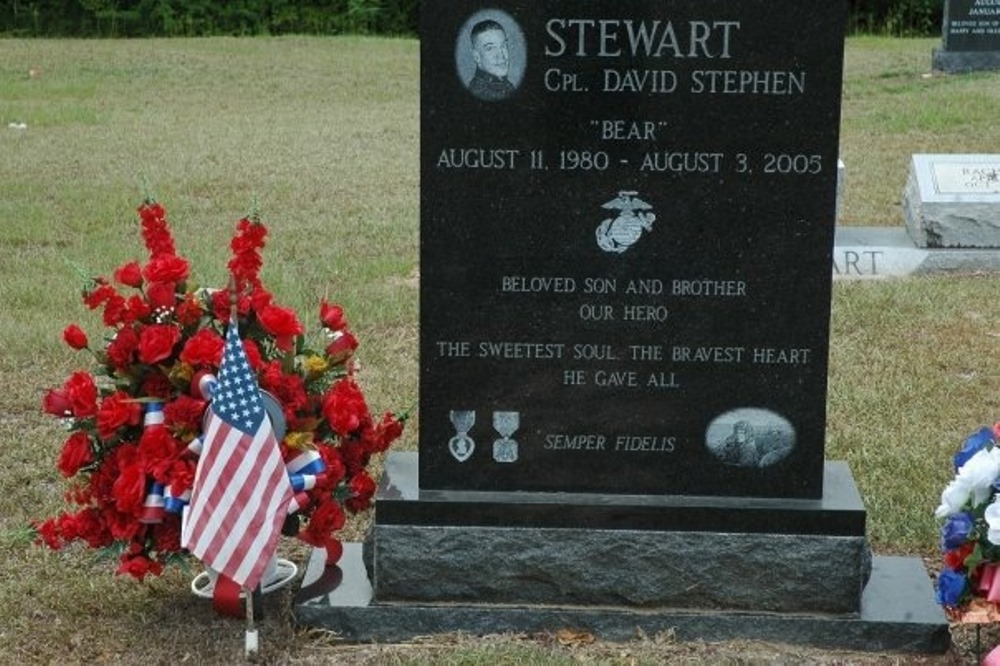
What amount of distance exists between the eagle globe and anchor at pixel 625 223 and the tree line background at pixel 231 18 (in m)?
27.7

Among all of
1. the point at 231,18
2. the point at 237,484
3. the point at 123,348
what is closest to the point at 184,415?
the point at 123,348

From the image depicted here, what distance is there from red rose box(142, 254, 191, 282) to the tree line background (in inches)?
1071

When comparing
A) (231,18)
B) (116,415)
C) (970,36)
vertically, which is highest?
(231,18)

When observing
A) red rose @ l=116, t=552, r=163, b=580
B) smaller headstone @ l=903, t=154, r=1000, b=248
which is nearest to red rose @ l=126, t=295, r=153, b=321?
red rose @ l=116, t=552, r=163, b=580

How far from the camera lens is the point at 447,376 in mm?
4906

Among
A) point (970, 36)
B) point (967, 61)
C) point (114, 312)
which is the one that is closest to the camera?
point (114, 312)

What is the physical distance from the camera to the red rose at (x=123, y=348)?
4.81 m

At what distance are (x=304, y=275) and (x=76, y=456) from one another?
5.16m

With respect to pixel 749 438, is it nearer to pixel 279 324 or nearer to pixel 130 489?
pixel 279 324

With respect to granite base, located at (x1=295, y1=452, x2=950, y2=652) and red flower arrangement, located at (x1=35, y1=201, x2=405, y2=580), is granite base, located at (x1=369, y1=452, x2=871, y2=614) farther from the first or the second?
red flower arrangement, located at (x1=35, y1=201, x2=405, y2=580)

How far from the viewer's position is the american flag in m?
4.45

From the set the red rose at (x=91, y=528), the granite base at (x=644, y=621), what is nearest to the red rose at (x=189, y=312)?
the red rose at (x=91, y=528)

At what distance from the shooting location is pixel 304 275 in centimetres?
992

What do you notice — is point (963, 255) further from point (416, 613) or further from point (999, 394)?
point (416, 613)
